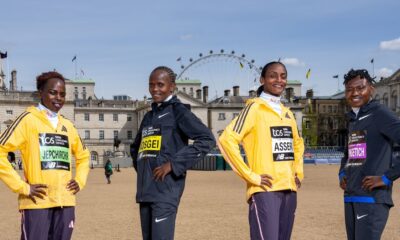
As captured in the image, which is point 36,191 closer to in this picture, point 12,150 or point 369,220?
point 12,150

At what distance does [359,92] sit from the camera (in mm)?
5672

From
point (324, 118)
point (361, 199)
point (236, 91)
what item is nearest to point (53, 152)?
point (361, 199)

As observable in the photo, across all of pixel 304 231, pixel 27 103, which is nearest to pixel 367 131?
pixel 304 231

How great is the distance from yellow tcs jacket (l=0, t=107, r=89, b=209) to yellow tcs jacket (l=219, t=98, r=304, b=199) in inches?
65.8

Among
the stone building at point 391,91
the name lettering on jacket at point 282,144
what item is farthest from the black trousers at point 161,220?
the stone building at point 391,91

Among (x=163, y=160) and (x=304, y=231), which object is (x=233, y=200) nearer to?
(x=304, y=231)

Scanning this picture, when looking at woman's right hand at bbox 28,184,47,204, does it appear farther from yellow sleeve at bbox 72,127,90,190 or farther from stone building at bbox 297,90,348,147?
stone building at bbox 297,90,348,147

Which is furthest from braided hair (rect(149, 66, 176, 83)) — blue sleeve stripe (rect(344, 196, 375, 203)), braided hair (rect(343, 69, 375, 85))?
blue sleeve stripe (rect(344, 196, 375, 203))

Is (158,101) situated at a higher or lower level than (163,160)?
higher

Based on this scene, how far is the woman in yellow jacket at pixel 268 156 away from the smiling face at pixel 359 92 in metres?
0.70

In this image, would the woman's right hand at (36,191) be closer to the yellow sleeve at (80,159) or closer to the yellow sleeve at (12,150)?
the yellow sleeve at (12,150)

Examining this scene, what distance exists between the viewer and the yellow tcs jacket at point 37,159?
17.2 ft

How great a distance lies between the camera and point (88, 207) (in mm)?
18672

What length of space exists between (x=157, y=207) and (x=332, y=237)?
680 cm
